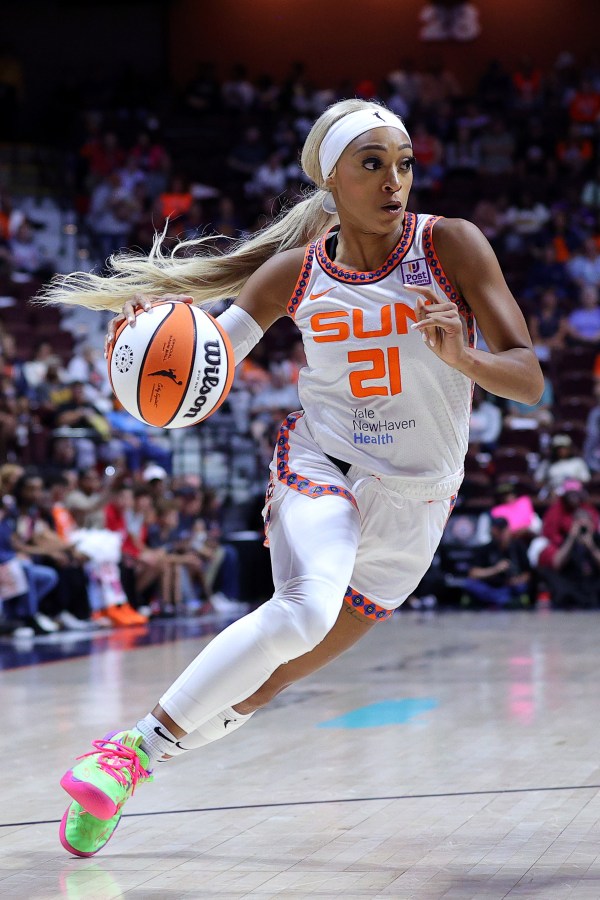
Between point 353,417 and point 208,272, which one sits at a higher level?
point 208,272

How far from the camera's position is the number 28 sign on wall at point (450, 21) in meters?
19.9

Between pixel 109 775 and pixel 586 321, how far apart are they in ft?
41.4

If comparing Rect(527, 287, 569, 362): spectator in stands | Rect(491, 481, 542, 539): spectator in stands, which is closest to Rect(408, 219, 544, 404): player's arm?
Rect(491, 481, 542, 539): spectator in stands

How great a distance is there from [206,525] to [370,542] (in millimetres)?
8952

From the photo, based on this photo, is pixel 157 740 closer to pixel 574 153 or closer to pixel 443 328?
pixel 443 328

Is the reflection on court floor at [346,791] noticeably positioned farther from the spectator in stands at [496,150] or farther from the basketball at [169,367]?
the spectator in stands at [496,150]

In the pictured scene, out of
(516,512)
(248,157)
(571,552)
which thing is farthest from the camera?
(248,157)

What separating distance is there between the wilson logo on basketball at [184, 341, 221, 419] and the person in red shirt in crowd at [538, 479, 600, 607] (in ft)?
29.7

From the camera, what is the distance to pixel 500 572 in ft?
40.2

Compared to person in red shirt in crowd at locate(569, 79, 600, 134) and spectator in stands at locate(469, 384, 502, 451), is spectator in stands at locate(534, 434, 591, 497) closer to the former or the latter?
spectator in stands at locate(469, 384, 502, 451)

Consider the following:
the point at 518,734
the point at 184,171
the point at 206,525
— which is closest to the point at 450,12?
the point at 184,171

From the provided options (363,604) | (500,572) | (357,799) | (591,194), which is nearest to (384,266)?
(363,604)

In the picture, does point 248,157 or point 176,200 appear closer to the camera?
point 176,200

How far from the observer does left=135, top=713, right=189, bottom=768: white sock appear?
3.28m
